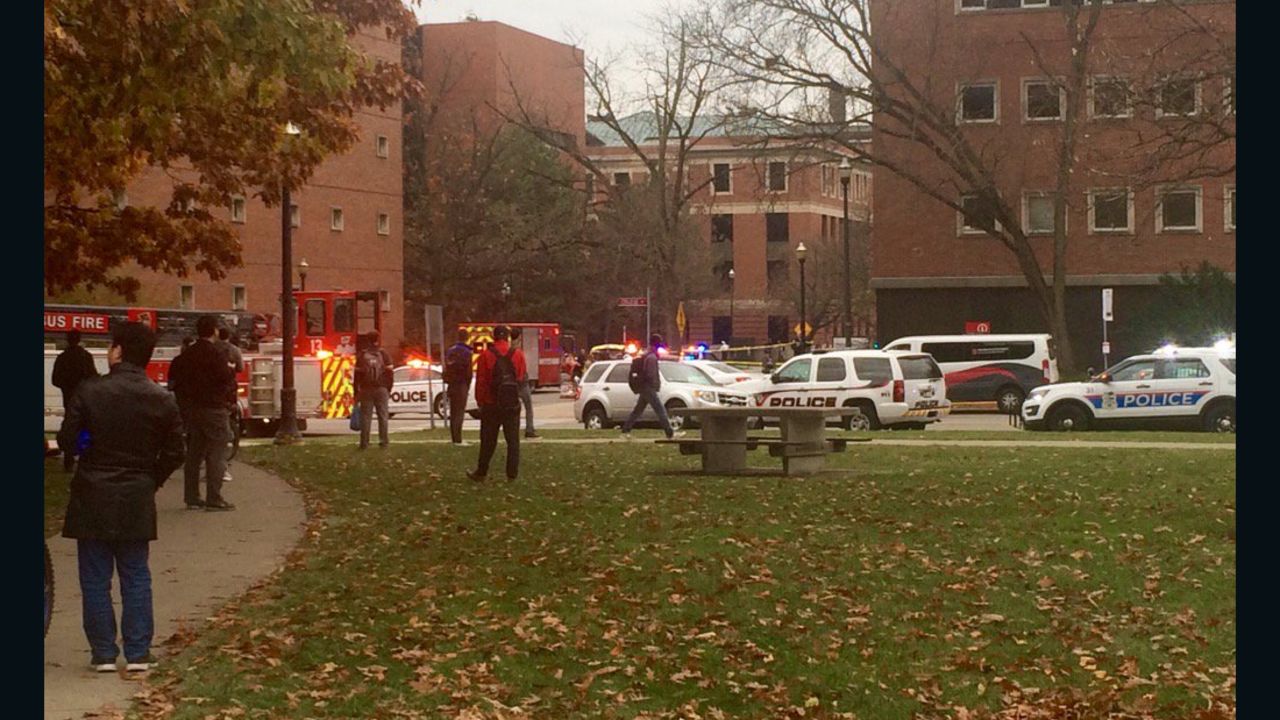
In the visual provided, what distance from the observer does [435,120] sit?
8900 centimetres

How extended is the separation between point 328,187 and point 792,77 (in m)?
24.7

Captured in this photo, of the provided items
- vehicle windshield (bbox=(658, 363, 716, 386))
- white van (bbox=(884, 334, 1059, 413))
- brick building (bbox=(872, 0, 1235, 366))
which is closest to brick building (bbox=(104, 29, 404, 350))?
brick building (bbox=(872, 0, 1235, 366))

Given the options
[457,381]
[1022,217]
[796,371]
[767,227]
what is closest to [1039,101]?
[1022,217]

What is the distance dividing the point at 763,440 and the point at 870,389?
1289 centimetres

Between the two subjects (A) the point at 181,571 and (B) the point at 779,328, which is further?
(B) the point at 779,328

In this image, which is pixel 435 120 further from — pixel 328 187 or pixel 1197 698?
pixel 1197 698

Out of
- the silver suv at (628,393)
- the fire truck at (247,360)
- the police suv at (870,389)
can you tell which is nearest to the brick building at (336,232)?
the fire truck at (247,360)

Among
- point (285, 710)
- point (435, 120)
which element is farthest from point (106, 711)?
point (435, 120)

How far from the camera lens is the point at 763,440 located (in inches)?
923

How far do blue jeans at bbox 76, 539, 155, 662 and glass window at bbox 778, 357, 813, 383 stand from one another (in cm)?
2714

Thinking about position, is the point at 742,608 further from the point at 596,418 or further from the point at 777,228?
the point at 777,228

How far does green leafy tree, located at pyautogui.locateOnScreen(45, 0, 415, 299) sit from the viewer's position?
51.4 feet

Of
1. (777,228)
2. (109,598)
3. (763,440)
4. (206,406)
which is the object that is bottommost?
(109,598)

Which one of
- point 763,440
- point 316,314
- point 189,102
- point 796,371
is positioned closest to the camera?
point 189,102
